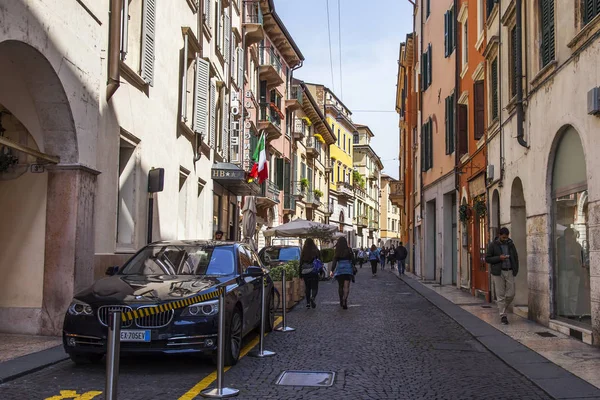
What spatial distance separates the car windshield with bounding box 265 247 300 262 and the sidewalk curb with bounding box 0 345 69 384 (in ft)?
53.0

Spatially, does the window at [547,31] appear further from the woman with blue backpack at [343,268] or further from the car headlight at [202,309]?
the car headlight at [202,309]

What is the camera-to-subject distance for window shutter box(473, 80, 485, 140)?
19453mm

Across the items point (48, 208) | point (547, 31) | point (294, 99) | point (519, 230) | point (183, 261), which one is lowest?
point (183, 261)

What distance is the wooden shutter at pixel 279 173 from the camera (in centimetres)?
4066

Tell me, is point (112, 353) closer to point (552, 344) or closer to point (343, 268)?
point (552, 344)

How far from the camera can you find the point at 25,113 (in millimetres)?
11562

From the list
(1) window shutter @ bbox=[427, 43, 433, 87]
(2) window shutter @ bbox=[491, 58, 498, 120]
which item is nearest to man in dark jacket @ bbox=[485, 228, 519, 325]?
(2) window shutter @ bbox=[491, 58, 498, 120]

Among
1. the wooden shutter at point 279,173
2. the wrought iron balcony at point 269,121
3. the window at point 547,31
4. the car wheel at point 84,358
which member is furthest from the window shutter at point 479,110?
the wooden shutter at point 279,173

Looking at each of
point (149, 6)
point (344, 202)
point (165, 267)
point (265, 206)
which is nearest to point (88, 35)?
point (149, 6)

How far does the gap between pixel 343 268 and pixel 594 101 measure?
26.9 ft

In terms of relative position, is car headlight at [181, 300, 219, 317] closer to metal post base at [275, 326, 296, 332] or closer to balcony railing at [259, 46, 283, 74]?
metal post base at [275, 326, 296, 332]

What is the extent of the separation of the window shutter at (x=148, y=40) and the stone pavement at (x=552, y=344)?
345 inches

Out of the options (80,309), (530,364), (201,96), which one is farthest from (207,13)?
(530,364)

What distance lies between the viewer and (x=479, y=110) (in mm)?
19703
